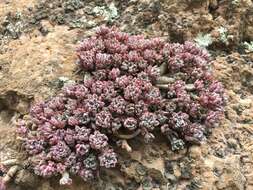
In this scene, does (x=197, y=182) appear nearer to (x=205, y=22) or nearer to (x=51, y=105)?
Result: (x=51, y=105)

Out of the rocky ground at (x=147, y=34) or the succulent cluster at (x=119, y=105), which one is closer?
the succulent cluster at (x=119, y=105)

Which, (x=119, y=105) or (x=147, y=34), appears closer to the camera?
(x=119, y=105)

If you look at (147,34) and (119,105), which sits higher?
(147,34)

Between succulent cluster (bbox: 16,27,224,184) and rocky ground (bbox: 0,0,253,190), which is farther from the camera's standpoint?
rocky ground (bbox: 0,0,253,190)
